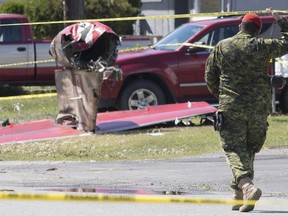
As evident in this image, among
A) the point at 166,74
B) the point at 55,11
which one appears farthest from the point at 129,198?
the point at 55,11

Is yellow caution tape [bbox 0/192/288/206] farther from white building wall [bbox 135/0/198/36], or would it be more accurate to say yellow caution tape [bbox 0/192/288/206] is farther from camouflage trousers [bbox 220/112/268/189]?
white building wall [bbox 135/0/198/36]

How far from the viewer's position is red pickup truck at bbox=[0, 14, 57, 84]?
22672mm

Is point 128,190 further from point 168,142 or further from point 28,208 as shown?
point 168,142

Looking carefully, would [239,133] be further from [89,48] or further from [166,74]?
[166,74]

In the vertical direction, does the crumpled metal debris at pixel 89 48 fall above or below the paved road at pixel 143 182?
above

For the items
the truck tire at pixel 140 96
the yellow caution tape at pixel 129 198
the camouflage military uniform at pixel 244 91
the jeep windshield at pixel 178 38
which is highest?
the camouflage military uniform at pixel 244 91

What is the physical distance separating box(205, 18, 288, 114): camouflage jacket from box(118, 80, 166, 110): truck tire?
7.91 m

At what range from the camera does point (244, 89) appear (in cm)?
881

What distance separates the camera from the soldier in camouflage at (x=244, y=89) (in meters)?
8.79

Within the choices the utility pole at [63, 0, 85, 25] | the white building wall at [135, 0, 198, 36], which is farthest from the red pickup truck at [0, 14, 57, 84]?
the white building wall at [135, 0, 198, 36]

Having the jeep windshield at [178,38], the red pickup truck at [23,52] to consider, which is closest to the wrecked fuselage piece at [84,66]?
the jeep windshield at [178,38]

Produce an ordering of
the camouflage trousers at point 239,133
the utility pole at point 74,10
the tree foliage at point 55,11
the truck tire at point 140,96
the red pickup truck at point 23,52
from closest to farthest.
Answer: the camouflage trousers at point 239,133
the truck tire at point 140,96
the utility pole at point 74,10
the red pickup truck at point 23,52
the tree foliage at point 55,11

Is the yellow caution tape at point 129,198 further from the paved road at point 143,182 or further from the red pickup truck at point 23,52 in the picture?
the red pickup truck at point 23,52

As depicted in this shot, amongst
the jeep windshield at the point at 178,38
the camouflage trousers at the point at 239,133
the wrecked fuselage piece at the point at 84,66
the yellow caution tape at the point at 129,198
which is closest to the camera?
the camouflage trousers at the point at 239,133
